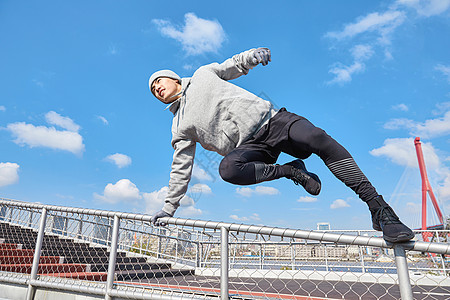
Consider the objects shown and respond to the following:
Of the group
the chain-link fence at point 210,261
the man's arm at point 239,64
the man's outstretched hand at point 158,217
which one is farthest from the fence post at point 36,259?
the man's arm at point 239,64

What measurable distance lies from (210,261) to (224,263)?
20.2ft

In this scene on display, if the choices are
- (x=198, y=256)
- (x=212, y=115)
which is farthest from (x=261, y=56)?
(x=198, y=256)

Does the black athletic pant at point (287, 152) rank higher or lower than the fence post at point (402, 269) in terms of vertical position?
higher

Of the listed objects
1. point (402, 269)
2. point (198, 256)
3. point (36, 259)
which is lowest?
point (402, 269)

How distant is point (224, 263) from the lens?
6.67 feet

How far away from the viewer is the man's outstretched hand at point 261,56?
2.29 meters

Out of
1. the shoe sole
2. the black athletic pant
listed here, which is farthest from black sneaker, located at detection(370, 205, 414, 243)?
the black athletic pant

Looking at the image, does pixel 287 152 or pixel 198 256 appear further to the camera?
pixel 198 256

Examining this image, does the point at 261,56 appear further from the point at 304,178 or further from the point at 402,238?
the point at 402,238

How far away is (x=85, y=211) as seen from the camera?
9.15 feet

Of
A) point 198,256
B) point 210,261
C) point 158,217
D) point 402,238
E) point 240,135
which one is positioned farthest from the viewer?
point 198,256

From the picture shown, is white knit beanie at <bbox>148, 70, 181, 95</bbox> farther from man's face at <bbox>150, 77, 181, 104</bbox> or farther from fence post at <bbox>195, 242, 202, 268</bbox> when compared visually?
fence post at <bbox>195, 242, 202, 268</bbox>

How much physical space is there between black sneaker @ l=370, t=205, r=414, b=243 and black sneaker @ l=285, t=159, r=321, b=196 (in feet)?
1.50

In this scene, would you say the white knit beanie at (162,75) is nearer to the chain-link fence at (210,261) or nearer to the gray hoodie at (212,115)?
the gray hoodie at (212,115)
